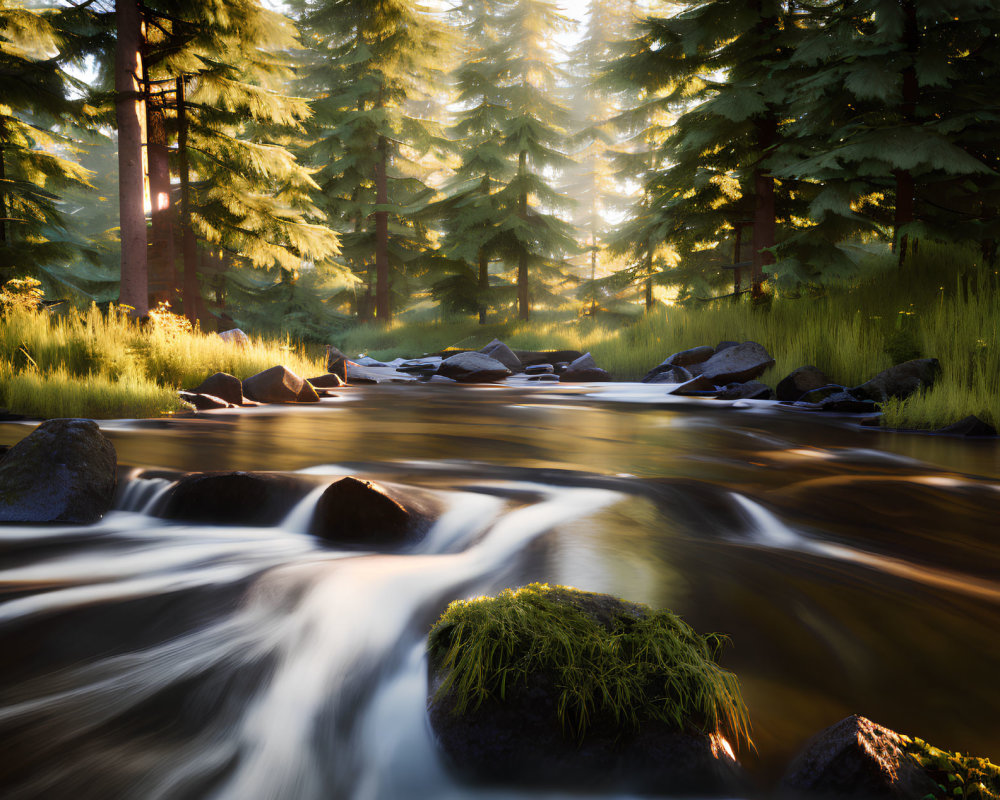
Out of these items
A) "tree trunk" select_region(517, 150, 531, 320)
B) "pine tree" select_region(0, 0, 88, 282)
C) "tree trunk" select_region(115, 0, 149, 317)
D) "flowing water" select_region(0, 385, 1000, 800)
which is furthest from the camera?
"tree trunk" select_region(517, 150, 531, 320)

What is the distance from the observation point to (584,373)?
1306cm

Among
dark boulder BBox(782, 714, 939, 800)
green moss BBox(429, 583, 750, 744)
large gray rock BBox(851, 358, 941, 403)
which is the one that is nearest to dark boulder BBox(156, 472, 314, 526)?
green moss BBox(429, 583, 750, 744)

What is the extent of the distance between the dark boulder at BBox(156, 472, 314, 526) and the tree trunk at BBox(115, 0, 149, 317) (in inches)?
335

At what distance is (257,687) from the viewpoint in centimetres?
182

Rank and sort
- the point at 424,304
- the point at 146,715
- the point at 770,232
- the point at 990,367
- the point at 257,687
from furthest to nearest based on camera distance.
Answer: the point at 424,304 → the point at 770,232 → the point at 990,367 → the point at 257,687 → the point at 146,715

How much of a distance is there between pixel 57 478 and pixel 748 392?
823 cm

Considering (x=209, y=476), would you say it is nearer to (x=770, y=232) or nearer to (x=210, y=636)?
(x=210, y=636)

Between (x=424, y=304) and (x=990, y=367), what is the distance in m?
38.4

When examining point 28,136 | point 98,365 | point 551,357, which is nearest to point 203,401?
point 98,365

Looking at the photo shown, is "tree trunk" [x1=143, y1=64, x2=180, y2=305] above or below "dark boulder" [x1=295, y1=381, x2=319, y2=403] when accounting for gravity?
above

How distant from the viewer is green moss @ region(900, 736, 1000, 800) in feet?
4.06

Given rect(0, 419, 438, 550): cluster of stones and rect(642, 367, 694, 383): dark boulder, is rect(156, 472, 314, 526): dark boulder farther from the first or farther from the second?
rect(642, 367, 694, 383): dark boulder

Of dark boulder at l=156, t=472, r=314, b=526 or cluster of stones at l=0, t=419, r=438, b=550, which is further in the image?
dark boulder at l=156, t=472, r=314, b=526

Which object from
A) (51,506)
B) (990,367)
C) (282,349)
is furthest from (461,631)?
(282,349)
